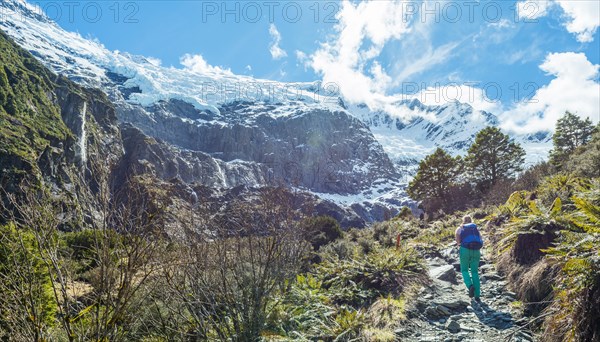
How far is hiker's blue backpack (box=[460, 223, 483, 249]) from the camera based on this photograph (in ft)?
24.9

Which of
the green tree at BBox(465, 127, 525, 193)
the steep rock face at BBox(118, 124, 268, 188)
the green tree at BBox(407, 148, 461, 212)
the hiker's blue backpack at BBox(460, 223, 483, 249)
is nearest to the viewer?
the hiker's blue backpack at BBox(460, 223, 483, 249)

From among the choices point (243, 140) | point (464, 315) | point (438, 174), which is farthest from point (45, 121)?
point (243, 140)

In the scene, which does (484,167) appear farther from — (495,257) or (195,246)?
(195,246)

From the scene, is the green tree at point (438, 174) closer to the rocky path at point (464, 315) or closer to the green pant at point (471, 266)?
the rocky path at point (464, 315)

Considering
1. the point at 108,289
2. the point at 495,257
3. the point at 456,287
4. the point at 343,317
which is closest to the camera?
the point at 108,289

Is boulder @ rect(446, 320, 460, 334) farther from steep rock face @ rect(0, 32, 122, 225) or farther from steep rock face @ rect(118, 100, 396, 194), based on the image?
steep rock face @ rect(118, 100, 396, 194)

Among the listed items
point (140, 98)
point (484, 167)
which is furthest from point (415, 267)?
point (140, 98)

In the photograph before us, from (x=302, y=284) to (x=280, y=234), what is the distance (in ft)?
8.50

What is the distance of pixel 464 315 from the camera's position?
21.4 ft

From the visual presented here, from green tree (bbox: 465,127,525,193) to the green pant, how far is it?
91.8 ft

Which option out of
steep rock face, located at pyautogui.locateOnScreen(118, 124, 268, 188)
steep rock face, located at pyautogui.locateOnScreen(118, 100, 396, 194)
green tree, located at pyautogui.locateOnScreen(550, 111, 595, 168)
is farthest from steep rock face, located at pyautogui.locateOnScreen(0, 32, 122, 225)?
steep rock face, located at pyautogui.locateOnScreen(118, 100, 396, 194)

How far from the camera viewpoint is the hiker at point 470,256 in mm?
7180

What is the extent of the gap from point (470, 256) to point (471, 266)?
26 centimetres

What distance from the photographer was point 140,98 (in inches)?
7574
